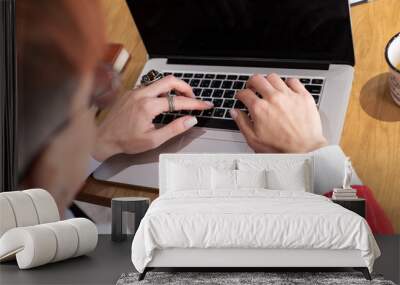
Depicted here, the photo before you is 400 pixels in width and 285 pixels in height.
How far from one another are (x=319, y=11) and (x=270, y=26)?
1.24 feet

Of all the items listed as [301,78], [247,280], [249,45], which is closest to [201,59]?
[249,45]

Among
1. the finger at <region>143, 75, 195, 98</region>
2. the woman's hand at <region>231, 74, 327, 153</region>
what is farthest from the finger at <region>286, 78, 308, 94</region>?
the finger at <region>143, 75, 195, 98</region>

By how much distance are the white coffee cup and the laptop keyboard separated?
797 mm

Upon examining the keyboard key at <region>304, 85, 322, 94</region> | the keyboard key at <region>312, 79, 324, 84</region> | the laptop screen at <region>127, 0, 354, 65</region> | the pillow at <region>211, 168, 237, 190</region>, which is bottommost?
the pillow at <region>211, 168, 237, 190</region>

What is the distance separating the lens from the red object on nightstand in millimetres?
5148

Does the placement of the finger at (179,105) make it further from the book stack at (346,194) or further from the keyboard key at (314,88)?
the book stack at (346,194)

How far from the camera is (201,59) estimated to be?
526 centimetres

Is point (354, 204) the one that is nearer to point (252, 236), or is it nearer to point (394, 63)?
point (394, 63)

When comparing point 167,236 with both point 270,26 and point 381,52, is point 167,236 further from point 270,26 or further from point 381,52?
point 381,52

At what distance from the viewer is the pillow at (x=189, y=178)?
4914mm

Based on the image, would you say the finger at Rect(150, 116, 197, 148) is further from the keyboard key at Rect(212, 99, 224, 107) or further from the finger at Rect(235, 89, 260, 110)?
the finger at Rect(235, 89, 260, 110)

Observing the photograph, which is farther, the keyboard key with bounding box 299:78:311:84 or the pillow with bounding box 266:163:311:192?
the keyboard key with bounding box 299:78:311:84

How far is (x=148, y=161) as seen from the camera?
17.0 feet

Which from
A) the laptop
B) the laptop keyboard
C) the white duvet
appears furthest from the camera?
the laptop keyboard
